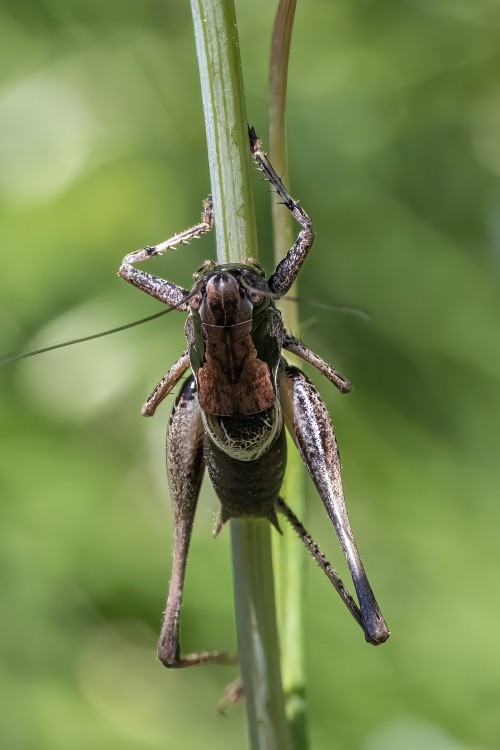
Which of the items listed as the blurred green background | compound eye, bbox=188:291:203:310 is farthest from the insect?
the blurred green background

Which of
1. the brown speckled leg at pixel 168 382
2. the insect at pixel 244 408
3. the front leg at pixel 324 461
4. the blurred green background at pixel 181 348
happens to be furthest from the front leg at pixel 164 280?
the blurred green background at pixel 181 348

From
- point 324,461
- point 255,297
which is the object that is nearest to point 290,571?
point 324,461

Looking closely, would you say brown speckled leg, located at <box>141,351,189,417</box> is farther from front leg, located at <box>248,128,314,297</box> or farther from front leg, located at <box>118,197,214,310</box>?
front leg, located at <box>248,128,314,297</box>

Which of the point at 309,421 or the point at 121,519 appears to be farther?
the point at 121,519

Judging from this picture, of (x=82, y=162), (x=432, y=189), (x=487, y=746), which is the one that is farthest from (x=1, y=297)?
(x=487, y=746)

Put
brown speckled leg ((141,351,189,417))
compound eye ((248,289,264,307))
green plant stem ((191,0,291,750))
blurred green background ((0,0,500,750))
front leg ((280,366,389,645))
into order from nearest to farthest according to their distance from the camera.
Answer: green plant stem ((191,0,291,750)) < compound eye ((248,289,264,307)) < front leg ((280,366,389,645)) < brown speckled leg ((141,351,189,417)) < blurred green background ((0,0,500,750))

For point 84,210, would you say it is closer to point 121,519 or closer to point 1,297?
point 1,297
